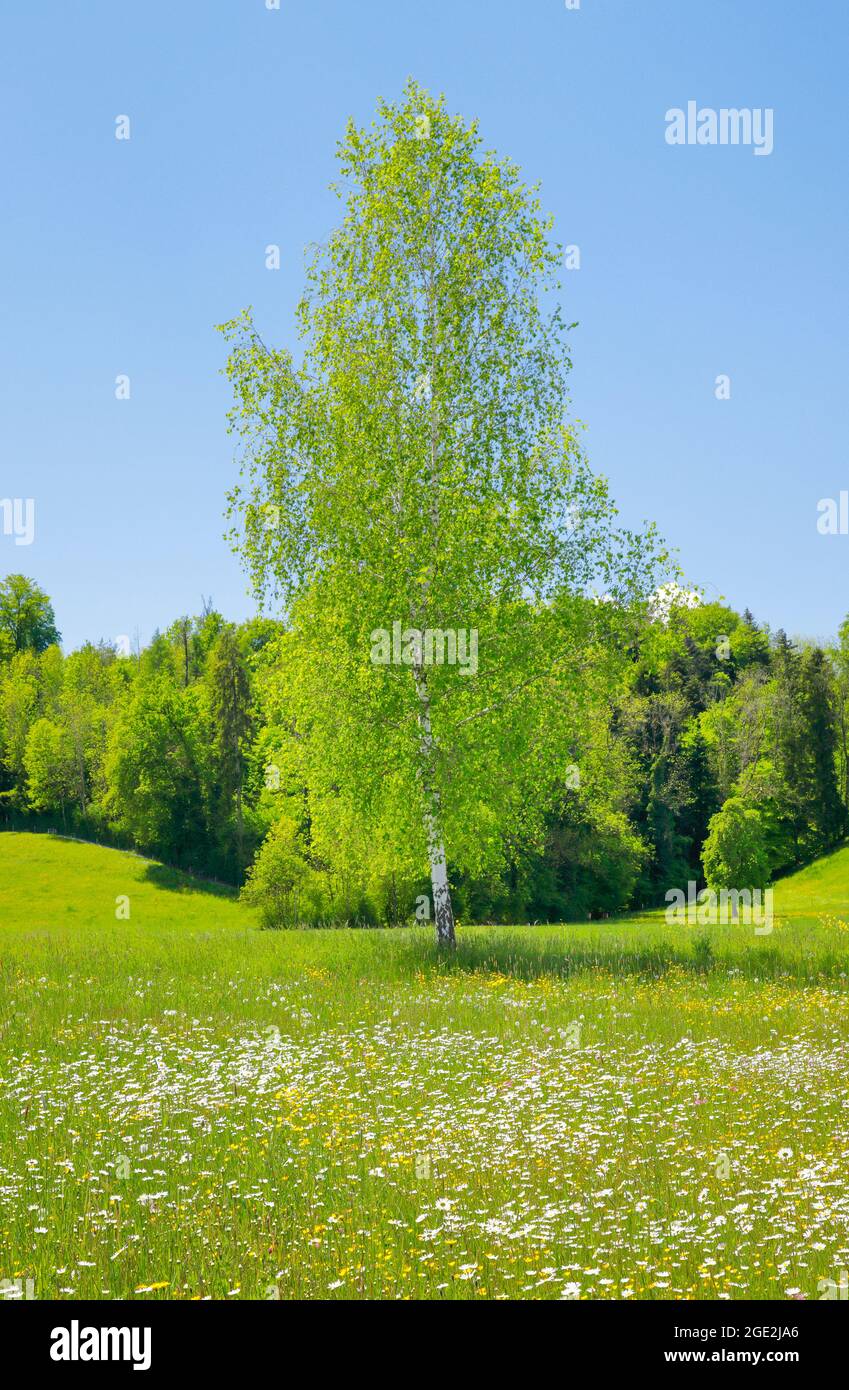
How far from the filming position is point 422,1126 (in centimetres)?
1172

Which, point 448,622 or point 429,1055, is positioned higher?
point 448,622

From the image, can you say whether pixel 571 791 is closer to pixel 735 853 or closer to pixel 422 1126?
pixel 735 853

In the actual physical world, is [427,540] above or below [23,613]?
below

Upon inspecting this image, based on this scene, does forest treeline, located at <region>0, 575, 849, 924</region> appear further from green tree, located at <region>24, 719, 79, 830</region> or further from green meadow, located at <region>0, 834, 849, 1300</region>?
green meadow, located at <region>0, 834, 849, 1300</region>

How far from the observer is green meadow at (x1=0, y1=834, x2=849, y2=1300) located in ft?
26.5

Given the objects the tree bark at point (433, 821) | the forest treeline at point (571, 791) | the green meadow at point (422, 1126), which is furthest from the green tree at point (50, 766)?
the tree bark at point (433, 821)

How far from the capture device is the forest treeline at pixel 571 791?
6950 cm

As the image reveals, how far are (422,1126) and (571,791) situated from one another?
5515 cm

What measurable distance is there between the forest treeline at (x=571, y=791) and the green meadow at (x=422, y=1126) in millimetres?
41018

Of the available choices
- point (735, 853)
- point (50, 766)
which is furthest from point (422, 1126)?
point (50, 766)

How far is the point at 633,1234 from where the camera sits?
8414 mm

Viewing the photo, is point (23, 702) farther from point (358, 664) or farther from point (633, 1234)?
point (633, 1234)

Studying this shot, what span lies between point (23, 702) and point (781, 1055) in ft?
300

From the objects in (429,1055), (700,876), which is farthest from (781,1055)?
(700,876)
